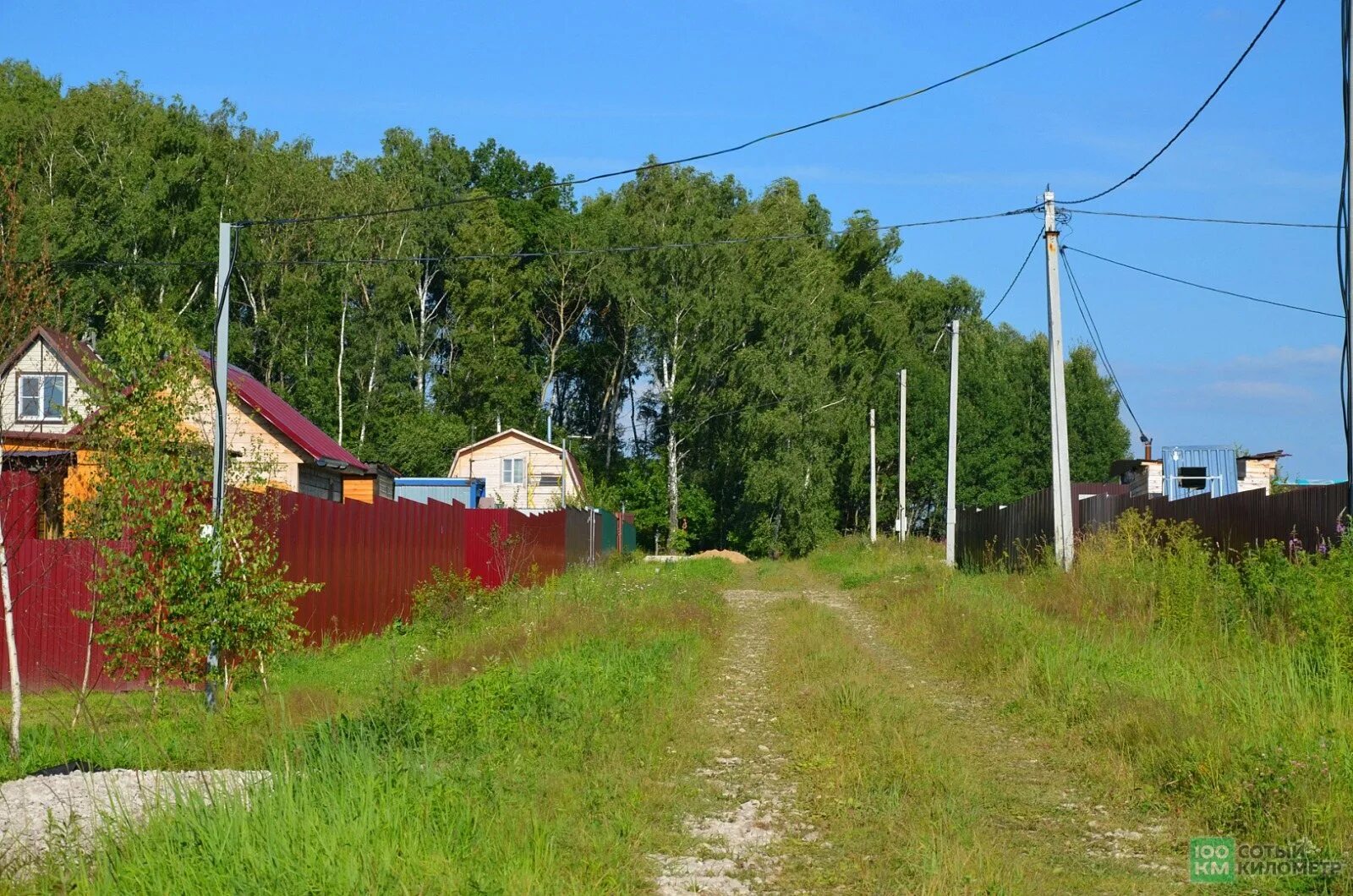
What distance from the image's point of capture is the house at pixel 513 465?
5431 centimetres

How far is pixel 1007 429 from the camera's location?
218ft

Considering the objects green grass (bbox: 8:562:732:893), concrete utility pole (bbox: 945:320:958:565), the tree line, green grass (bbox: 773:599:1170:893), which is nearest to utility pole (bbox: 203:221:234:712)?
green grass (bbox: 8:562:732:893)

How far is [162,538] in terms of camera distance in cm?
1124

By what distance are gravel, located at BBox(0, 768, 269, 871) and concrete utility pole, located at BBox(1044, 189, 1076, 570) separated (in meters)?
14.5

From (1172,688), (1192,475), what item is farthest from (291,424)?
(1172,688)

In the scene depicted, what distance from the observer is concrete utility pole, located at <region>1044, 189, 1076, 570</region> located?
63.3 ft

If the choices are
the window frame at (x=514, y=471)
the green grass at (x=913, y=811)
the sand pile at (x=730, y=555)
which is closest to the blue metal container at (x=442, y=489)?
the window frame at (x=514, y=471)

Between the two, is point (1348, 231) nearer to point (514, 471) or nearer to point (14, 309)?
point (14, 309)

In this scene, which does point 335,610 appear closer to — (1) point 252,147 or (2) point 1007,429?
(1) point 252,147

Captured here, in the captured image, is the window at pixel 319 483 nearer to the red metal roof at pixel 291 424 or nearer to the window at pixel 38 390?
the red metal roof at pixel 291 424

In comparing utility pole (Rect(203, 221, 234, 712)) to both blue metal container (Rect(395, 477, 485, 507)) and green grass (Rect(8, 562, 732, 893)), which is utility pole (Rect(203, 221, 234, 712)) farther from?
blue metal container (Rect(395, 477, 485, 507))

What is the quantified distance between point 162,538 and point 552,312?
51445 mm

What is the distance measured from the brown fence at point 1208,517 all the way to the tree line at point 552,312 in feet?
63.1

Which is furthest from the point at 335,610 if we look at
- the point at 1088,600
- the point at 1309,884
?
the point at 1309,884
